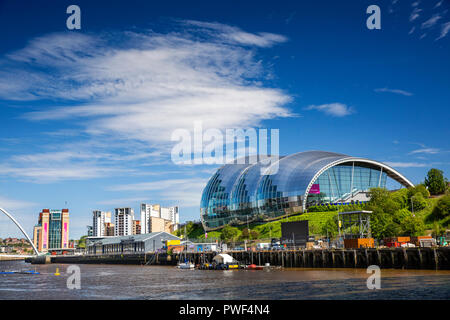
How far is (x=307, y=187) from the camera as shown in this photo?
5002 inches

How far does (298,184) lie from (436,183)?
34189mm

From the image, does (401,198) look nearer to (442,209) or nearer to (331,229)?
(442,209)

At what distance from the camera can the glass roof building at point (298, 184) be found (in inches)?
5079

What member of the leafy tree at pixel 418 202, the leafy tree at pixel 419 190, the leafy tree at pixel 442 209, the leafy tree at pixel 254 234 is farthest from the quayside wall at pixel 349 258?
the leafy tree at pixel 419 190

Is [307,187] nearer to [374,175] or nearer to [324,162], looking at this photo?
[324,162]

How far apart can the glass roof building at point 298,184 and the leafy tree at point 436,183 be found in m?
18.4

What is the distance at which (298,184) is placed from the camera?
12950 centimetres

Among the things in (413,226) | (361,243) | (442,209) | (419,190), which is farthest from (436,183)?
(361,243)

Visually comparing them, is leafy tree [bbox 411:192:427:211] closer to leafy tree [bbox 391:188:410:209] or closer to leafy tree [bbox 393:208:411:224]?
leafy tree [bbox 391:188:410:209]

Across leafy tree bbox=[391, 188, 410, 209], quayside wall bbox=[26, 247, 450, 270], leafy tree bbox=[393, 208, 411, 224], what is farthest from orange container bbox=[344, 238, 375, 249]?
leafy tree bbox=[391, 188, 410, 209]

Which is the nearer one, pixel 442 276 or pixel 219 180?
pixel 442 276

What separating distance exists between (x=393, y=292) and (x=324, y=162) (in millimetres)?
96036
